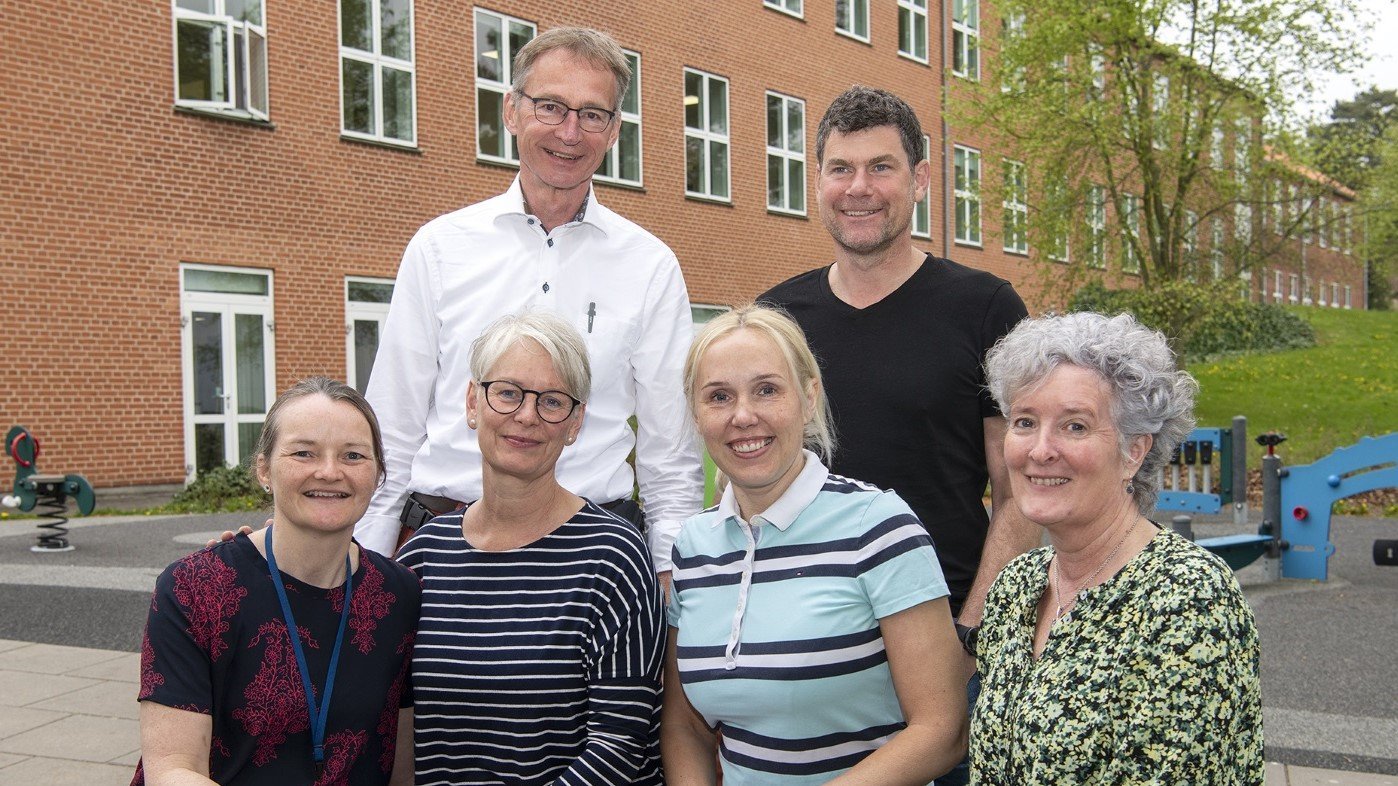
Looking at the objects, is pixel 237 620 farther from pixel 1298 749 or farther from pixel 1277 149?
pixel 1277 149

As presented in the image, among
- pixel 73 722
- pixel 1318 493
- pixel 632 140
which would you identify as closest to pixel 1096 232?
pixel 632 140

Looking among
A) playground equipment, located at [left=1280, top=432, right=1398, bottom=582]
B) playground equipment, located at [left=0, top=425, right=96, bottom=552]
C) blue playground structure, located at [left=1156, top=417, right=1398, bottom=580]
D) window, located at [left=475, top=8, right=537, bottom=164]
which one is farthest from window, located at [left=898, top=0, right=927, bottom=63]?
→ playground equipment, located at [left=0, top=425, right=96, bottom=552]

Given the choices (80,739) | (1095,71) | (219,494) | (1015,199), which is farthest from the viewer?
(1015,199)

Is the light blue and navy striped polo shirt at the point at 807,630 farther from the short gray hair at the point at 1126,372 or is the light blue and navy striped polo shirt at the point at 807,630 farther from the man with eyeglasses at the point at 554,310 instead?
the man with eyeglasses at the point at 554,310

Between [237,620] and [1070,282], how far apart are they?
1980 centimetres

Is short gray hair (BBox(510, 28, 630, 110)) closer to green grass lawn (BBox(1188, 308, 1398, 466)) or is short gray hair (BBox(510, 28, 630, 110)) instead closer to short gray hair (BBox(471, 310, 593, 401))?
short gray hair (BBox(471, 310, 593, 401))

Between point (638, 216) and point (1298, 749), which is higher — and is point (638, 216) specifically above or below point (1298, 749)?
above

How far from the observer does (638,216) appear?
19.5 metres

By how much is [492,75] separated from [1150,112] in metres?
10.4

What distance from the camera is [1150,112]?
19.0 m

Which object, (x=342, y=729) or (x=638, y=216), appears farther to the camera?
(x=638, y=216)

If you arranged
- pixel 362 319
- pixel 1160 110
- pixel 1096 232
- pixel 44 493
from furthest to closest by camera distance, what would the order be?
pixel 1096 232 < pixel 1160 110 < pixel 362 319 < pixel 44 493

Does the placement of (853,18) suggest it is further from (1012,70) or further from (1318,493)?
(1318,493)

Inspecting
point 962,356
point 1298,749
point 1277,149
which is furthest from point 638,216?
point 962,356
